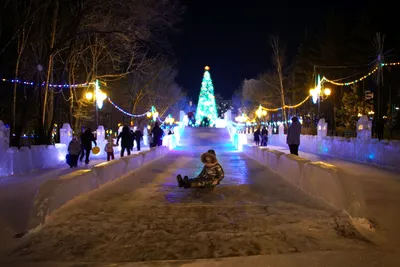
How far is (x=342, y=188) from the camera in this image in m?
6.94

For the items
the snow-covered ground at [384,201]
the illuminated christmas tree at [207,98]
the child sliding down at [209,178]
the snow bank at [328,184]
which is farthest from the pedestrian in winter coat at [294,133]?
the illuminated christmas tree at [207,98]

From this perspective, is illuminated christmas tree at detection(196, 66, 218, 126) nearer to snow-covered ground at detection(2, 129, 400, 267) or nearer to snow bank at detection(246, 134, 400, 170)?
snow bank at detection(246, 134, 400, 170)

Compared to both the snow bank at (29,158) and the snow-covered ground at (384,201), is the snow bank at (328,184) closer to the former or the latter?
the snow-covered ground at (384,201)

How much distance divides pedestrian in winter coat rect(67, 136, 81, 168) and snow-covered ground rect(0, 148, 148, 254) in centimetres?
164

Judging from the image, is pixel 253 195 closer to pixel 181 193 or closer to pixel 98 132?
pixel 181 193

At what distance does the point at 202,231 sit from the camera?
5957 mm

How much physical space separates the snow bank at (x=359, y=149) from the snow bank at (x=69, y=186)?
927 centimetres

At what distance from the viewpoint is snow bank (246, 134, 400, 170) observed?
591 inches

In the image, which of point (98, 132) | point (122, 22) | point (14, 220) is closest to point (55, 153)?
point (122, 22)

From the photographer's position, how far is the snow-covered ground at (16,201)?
630 centimetres

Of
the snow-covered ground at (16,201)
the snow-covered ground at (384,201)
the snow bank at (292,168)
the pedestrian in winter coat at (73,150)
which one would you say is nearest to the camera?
the snow-covered ground at (384,201)

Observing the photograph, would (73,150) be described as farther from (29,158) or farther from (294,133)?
(294,133)

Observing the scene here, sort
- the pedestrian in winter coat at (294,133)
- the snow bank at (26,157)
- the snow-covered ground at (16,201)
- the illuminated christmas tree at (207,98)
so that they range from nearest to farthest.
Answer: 1. the snow-covered ground at (16,201)
2. the snow bank at (26,157)
3. the pedestrian in winter coat at (294,133)
4. the illuminated christmas tree at (207,98)

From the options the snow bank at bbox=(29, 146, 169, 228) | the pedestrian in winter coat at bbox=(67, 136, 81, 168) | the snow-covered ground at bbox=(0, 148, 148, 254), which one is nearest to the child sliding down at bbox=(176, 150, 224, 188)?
the snow bank at bbox=(29, 146, 169, 228)
